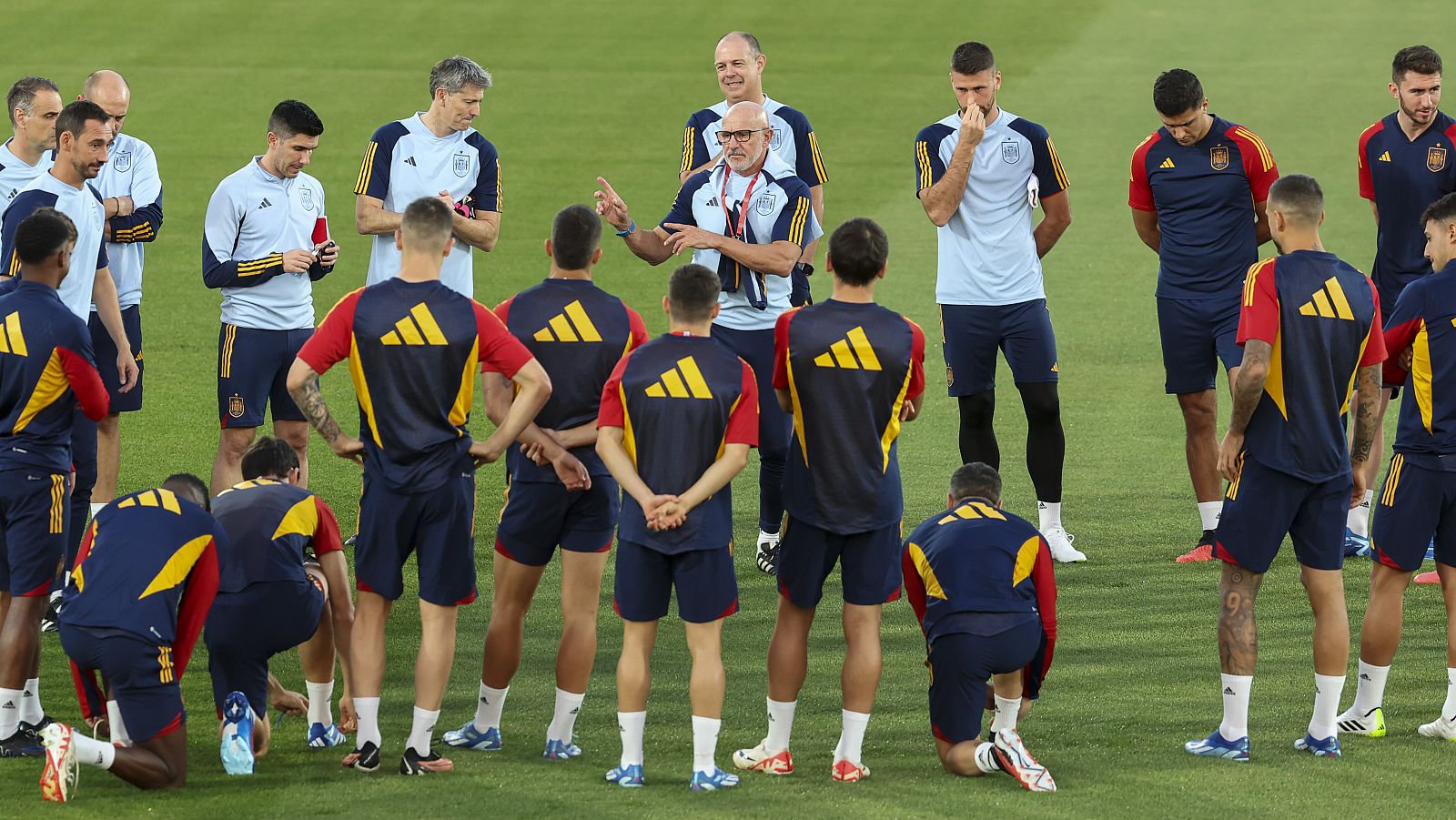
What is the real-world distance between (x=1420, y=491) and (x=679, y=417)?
2857 mm

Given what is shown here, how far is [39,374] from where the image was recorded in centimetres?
630

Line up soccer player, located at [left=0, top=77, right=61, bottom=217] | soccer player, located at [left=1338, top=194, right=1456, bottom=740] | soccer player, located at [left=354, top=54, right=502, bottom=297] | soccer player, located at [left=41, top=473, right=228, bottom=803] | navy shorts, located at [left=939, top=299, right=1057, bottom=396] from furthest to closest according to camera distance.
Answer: navy shorts, located at [left=939, top=299, right=1057, bottom=396] < soccer player, located at [left=0, top=77, right=61, bottom=217] < soccer player, located at [left=354, top=54, right=502, bottom=297] < soccer player, located at [left=1338, top=194, right=1456, bottom=740] < soccer player, located at [left=41, top=473, right=228, bottom=803]

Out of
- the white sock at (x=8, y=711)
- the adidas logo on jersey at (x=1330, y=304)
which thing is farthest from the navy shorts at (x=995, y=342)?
the white sock at (x=8, y=711)

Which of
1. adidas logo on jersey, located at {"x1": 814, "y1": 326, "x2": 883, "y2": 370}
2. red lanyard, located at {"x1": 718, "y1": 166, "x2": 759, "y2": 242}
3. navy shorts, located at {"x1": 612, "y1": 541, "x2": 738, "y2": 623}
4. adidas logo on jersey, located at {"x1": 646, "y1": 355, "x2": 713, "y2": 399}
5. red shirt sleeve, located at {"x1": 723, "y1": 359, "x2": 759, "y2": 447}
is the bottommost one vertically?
navy shorts, located at {"x1": 612, "y1": 541, "x2": 738, "y2": 623}

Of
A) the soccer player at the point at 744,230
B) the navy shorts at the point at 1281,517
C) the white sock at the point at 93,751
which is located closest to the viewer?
the white sock at the point at 93,751

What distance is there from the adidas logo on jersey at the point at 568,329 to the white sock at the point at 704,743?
56.8 inches

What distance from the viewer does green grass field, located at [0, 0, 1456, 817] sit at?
19.4 ft

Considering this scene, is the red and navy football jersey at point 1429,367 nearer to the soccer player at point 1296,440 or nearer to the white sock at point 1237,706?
the soccer player at point 1296,440

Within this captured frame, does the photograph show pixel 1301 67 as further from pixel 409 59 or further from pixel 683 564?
pixel 683 564

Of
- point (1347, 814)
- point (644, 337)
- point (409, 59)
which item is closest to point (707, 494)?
point (644, 337)

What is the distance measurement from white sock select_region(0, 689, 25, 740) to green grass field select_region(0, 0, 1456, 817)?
0.64 ft

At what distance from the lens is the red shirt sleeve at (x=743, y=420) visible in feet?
19.2

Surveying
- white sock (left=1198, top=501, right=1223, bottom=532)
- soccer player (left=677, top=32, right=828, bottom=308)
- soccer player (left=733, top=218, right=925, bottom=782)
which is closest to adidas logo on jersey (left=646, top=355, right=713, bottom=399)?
soccer player (left=733, top=218, right=925, bottom=782)

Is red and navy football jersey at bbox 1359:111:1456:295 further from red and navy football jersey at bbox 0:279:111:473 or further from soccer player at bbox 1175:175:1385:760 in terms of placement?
red and navy football jersey at bbox 0:279:111:473
